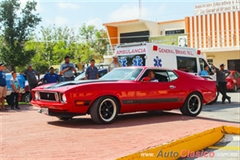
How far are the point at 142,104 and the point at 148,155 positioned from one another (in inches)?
131

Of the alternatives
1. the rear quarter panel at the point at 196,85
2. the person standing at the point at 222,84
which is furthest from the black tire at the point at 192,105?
the person standing at the point at 222,84

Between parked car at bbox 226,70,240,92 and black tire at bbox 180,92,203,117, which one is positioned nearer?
black tire at bbox 180,92,203,117

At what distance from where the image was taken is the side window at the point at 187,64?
1401 centimetres

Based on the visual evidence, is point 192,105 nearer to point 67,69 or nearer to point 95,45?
point 67,69

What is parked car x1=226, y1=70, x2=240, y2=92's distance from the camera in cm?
2120

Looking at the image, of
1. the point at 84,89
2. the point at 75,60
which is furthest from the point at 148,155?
the point at 75,60

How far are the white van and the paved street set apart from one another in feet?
15.0

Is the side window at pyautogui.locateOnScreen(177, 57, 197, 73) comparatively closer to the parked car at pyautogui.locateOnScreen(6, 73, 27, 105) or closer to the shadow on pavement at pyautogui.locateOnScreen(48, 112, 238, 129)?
the shadow on pavement at pyautogui.locateOnScreen(48, 112, 238, 129)

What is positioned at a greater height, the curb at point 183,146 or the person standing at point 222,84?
the person standing at point 222,84

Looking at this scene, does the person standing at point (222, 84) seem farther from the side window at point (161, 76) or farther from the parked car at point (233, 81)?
the parked car at point (233, 81)

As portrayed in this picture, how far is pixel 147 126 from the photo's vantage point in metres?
7.28

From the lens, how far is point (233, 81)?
21.4m

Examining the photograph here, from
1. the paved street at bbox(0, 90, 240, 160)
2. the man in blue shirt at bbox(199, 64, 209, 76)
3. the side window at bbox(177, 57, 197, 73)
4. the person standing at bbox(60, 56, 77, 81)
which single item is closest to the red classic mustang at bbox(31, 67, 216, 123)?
the paved street at bbox(0, 90, 240, 160)

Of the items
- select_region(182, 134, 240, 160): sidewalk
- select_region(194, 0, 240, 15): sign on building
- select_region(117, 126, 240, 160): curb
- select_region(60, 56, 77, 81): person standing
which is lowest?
select_region(182, 134, 240, 160): sidewalk
